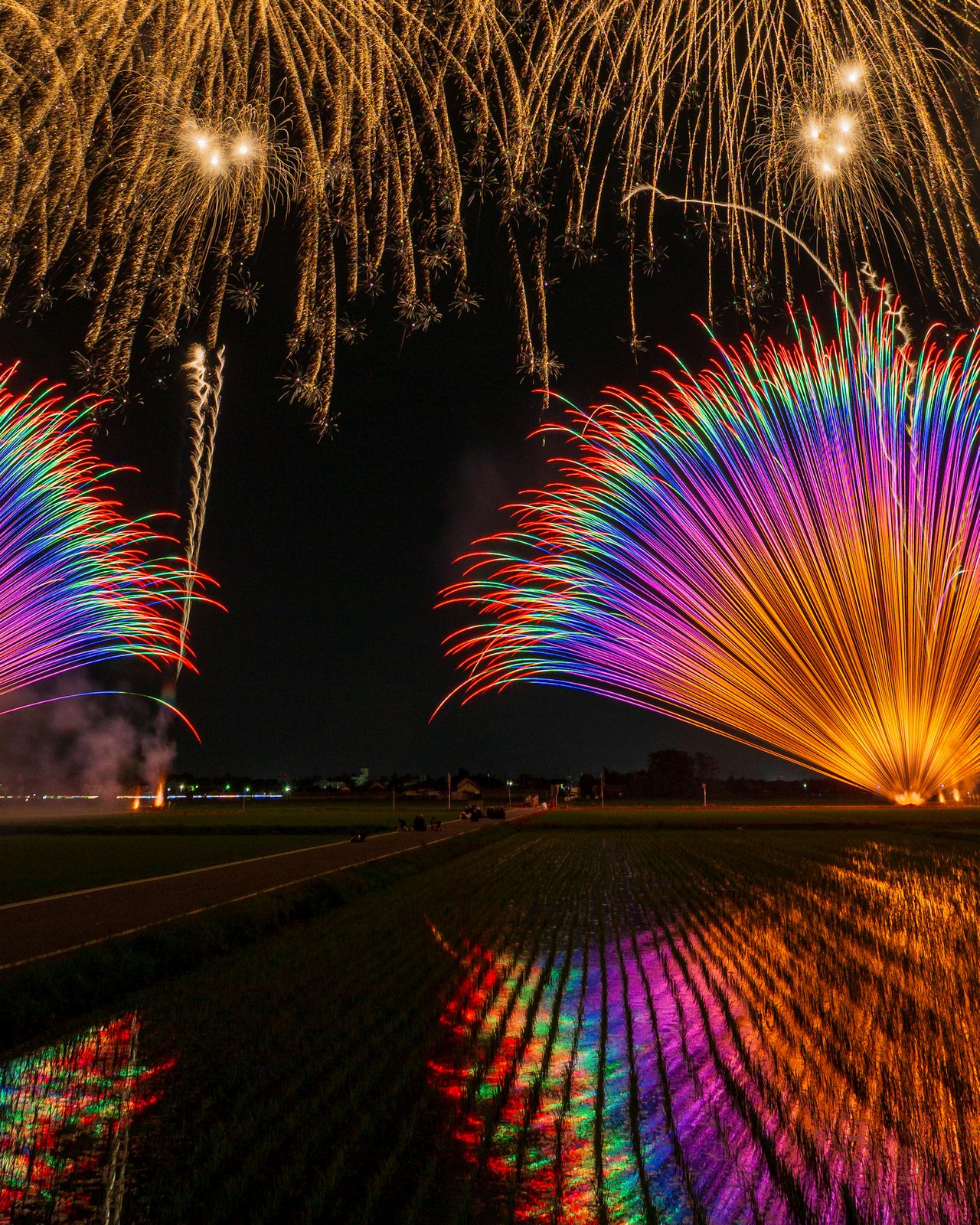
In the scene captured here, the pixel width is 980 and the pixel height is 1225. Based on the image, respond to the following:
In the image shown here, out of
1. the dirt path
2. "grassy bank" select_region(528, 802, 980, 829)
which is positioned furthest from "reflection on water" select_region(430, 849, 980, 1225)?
"grassy bank" select_region(528, 802, 980, 829)

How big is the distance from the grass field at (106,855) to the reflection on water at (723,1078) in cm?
1296

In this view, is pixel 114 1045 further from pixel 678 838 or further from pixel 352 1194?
pixel 678 838

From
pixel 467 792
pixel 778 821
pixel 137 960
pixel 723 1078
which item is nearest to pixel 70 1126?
pixel 723 1078

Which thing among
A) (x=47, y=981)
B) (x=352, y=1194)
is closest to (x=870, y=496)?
(x=47, y=981)

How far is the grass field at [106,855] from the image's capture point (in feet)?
78.4

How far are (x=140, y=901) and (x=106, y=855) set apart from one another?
16623 mm

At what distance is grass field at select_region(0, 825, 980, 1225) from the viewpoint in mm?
5582

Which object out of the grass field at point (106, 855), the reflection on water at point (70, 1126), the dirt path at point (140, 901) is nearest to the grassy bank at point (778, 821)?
the grass field at point (106, 855)

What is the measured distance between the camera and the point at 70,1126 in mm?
6824

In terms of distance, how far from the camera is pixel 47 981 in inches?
416

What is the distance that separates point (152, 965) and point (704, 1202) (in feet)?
28.5

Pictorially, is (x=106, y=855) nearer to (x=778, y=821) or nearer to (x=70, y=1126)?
(x=70, y=1126)

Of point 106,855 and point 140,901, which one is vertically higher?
point 140,901

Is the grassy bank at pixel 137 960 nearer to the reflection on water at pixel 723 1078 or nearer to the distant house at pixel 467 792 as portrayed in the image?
the reflection on water at pixel 723 1078
